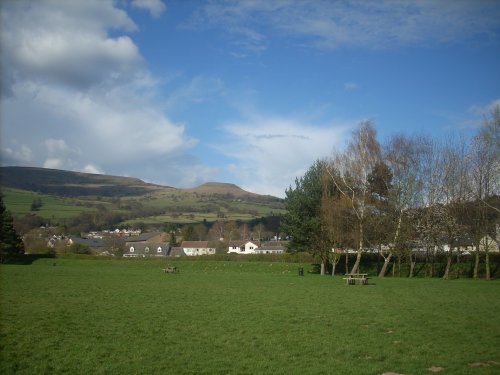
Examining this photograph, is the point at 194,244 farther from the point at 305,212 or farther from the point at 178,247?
the point at 305,212

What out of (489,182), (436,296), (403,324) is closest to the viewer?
(403,324)

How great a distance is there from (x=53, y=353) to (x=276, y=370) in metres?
5.53

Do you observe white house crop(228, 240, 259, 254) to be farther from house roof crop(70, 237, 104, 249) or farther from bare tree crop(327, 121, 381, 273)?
bare tree crop(327, 121, 381, 273)

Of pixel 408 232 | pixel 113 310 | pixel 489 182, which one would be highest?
pixel 489 182

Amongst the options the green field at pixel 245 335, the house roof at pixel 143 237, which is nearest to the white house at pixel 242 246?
the house roof at pixel 143 237

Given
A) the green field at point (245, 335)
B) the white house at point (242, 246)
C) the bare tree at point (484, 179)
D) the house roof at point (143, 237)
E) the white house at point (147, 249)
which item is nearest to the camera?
the green field at point (245, 335)

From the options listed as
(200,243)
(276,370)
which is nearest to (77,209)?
(200,243)

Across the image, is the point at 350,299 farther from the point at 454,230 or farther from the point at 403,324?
the point at 454,230

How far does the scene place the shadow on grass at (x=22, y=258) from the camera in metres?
64.7

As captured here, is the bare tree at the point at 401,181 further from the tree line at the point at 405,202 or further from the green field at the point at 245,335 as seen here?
the green field at the point at 245,335

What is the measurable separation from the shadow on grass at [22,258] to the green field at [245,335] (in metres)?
49.4

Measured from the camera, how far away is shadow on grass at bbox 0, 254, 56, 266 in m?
64.7

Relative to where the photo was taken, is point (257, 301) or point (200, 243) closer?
point (257, 301)

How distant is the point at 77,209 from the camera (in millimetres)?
151750
